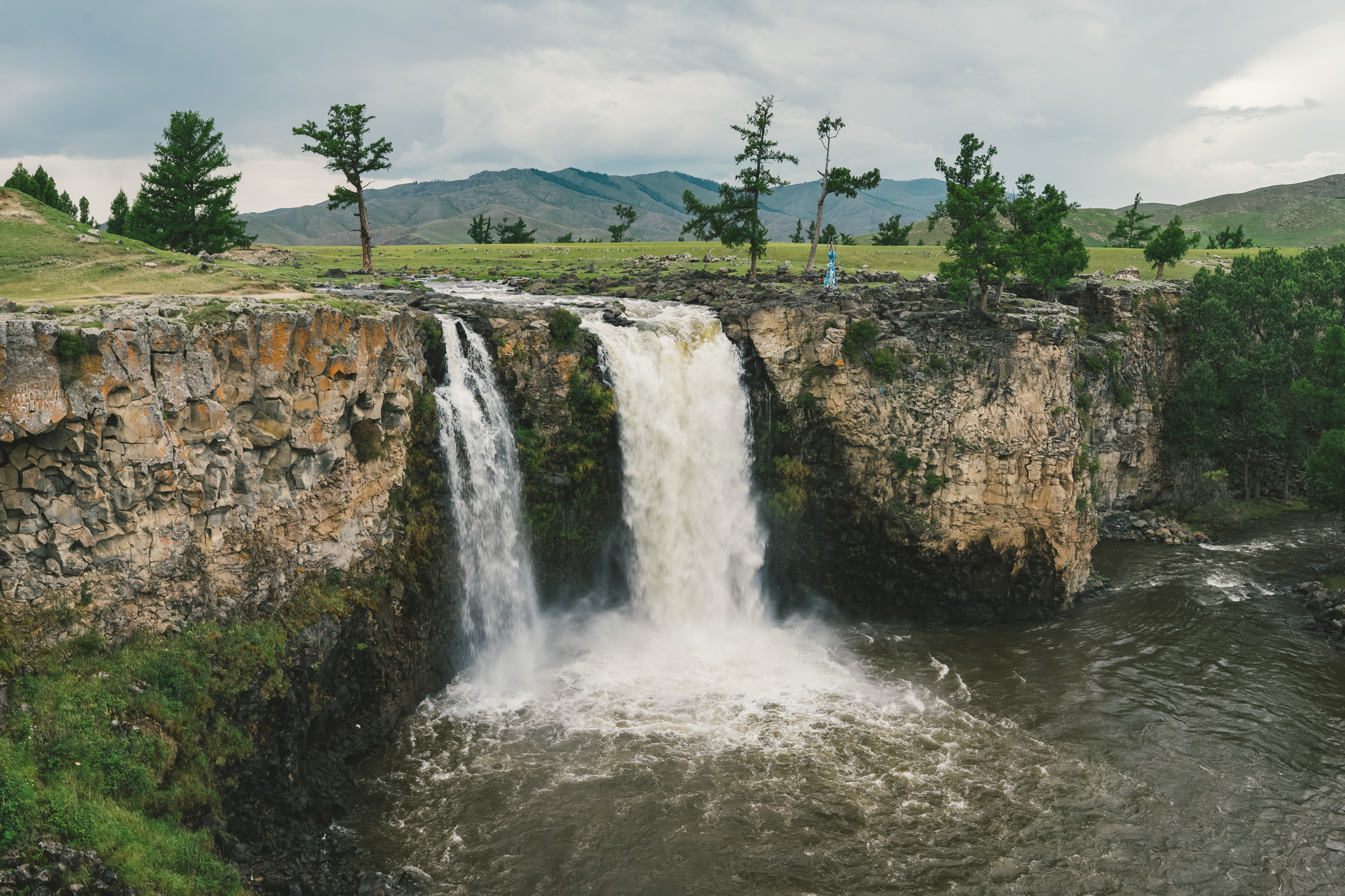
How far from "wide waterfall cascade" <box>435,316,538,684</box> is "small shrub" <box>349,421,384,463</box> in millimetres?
2479

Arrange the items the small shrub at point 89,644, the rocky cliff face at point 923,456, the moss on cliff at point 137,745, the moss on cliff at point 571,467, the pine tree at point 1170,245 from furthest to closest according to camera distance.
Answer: the pine tree at point 1170,245, the rocky cliff face at point 923,456, the moss on cliff at point 571,467, the small shrub at point 89,644, the moss on cliff at point 137,745

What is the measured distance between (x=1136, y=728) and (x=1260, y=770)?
287 cm

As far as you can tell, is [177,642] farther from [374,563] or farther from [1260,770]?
[1260,770]

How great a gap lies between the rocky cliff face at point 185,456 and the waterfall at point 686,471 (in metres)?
8.99

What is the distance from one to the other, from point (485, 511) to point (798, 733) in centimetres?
1195

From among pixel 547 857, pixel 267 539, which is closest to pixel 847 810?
pixel 547 857

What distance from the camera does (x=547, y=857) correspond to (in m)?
16.7

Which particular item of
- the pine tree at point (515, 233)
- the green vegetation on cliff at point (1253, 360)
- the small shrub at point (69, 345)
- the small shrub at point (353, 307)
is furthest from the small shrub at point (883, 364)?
→ the pine tree at point (515, 233)

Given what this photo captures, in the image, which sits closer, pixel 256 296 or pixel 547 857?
pixel 547 857

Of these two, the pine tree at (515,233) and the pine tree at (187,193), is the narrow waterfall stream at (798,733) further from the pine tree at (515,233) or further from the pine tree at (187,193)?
the pine tree at (515,233)

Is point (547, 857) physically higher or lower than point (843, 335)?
lower

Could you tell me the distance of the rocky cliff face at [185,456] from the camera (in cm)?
1473

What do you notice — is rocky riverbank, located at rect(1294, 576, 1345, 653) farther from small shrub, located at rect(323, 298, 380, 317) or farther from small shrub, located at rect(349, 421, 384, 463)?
small shrub, located at rect(323, 298, 380, 317)

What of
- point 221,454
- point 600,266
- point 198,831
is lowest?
point 198,831
